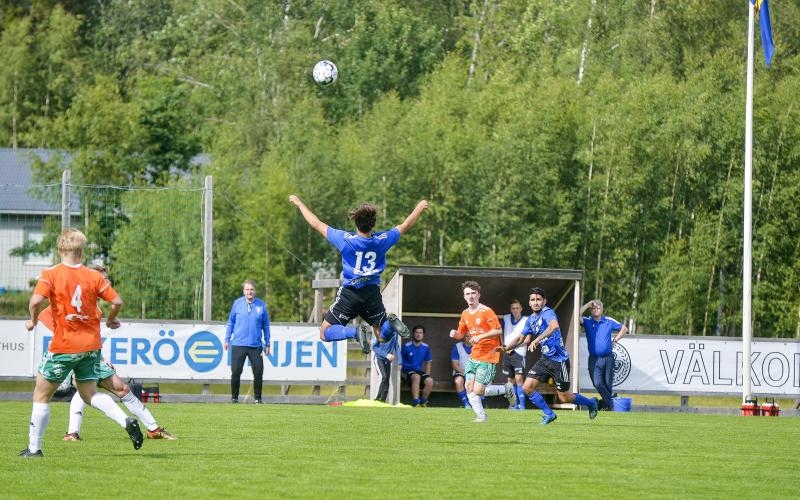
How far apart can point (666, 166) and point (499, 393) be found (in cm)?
1442

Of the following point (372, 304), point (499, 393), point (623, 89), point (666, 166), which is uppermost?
point (623, 89)

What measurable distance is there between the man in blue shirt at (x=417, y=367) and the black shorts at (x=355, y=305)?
36.4 ft

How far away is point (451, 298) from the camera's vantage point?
27.4 metres

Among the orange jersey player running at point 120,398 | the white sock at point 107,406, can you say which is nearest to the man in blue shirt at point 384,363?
the orange jersey player running at point 120,398

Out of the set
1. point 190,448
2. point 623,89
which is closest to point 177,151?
point 623,89

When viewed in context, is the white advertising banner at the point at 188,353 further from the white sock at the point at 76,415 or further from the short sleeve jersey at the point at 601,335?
the white sock at the point at 76,415

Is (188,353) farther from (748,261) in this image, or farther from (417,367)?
(748,261)

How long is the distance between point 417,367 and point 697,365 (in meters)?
5.77

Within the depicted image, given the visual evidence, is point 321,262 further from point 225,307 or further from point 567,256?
point 567,256

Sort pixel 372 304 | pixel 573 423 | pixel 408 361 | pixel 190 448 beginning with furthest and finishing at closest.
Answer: pixel 408 361 → pixel 573 423 → pixel 372 304 → pixel 190 448

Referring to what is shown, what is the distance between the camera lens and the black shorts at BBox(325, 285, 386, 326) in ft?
46.9

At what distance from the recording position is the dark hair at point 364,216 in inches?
529

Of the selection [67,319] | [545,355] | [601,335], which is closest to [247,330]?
[601,335]

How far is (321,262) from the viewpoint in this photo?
41844 mm
